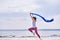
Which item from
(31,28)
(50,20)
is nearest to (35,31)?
(31,28)

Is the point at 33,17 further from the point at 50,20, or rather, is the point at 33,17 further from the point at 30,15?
the point at 50,20

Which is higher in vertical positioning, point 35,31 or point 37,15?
point 37,15

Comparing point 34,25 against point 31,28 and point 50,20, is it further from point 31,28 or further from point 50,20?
point 50,20

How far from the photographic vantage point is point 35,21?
18.1 m

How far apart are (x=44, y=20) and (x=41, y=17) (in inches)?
13.4

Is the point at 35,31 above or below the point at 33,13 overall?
below

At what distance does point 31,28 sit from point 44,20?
1.27 metres

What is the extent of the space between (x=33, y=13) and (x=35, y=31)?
4.60 feet

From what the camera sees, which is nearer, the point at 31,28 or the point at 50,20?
the point at 50,20

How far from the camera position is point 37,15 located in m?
17.9

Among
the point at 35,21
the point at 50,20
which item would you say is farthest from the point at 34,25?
the point at 50,20

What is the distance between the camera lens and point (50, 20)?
1712 cm

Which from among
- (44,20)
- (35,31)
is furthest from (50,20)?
(35,31)

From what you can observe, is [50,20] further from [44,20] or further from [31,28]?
[31,28]
